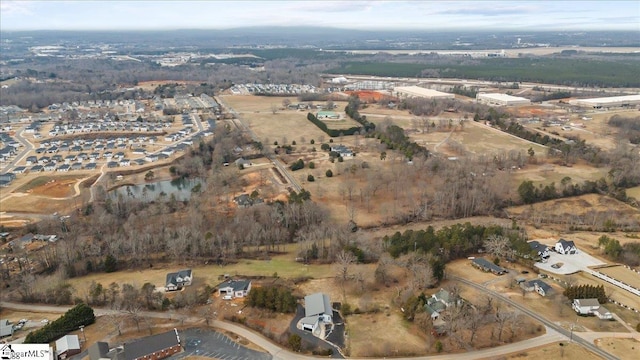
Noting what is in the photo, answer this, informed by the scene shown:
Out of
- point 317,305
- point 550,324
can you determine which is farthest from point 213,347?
point 550,324

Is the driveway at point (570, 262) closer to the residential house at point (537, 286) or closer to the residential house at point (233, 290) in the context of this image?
the residential house at point (537, 286)

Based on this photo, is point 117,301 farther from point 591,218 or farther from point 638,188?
point 638,188

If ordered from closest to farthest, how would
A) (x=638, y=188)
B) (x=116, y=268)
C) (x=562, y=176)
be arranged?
(x=116, y=268) < (x=638, y=188) < (x=562, y=176)

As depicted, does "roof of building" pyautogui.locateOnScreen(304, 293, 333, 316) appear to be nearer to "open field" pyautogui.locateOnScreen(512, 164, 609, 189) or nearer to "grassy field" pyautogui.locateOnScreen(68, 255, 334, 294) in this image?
"grassy field" pyautogui.locateOnScreen(68, 255, 334, 294)

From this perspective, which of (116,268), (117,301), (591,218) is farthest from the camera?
(591,218)

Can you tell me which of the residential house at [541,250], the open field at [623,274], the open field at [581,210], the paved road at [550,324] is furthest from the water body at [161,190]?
the open field at [623,274]

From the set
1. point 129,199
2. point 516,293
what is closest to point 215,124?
point 129,199

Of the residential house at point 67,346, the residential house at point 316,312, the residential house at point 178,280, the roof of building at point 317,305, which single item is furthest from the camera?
the residential house at point 178,280
